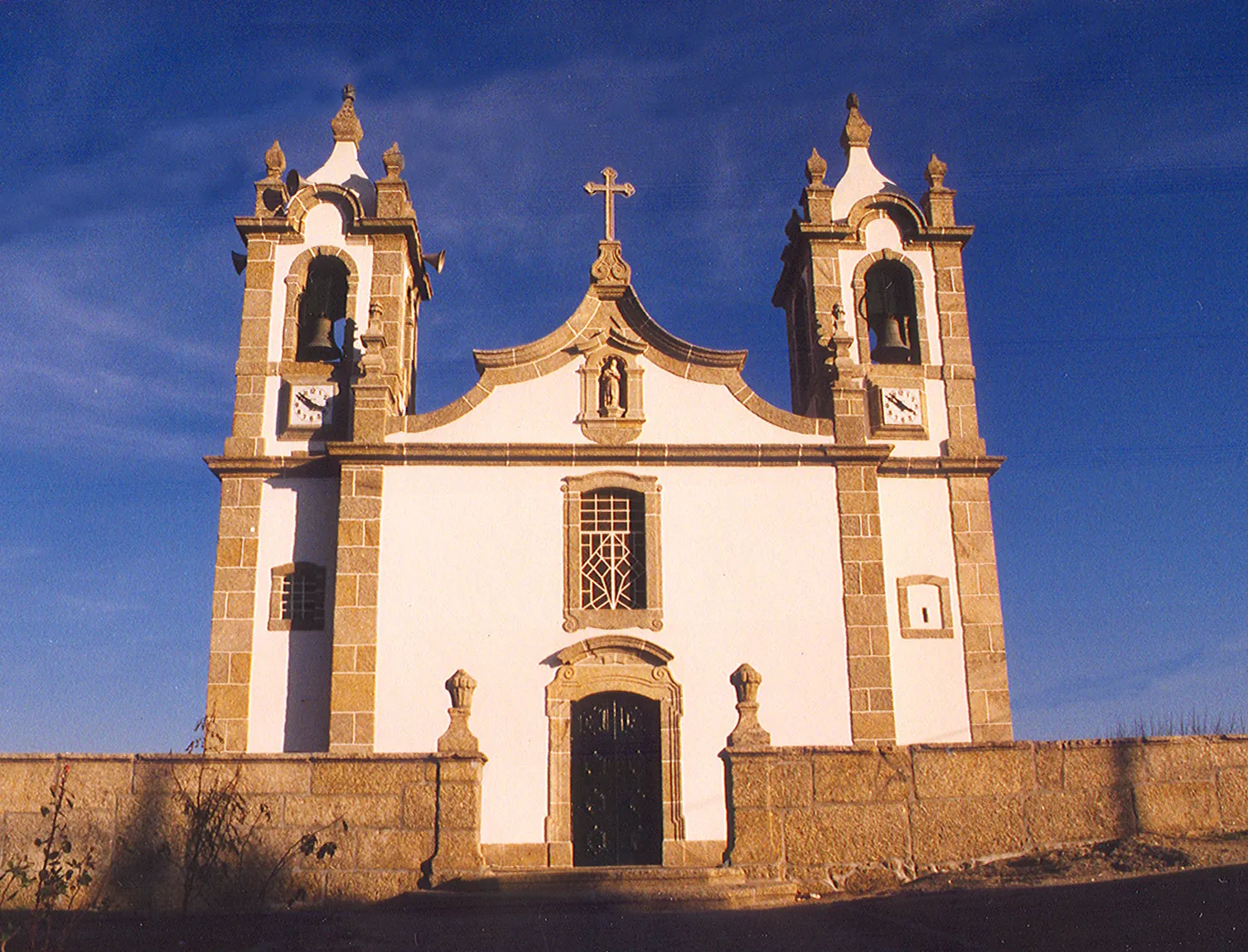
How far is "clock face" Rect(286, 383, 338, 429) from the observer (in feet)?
53.4

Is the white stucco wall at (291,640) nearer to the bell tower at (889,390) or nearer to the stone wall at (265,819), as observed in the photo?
the stone wall at (265,819)

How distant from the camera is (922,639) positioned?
1543cm

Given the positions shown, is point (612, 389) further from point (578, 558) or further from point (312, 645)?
point (312, 645)

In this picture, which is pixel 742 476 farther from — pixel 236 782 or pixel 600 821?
pixel 236 782

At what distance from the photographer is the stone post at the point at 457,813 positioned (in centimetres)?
983

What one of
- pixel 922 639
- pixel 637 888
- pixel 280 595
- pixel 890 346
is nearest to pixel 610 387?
pixel 890 346

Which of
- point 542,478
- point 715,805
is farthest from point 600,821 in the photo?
point 542,478

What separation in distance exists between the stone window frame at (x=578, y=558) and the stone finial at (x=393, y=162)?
19.6 feet

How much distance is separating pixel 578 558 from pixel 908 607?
444 centimetres

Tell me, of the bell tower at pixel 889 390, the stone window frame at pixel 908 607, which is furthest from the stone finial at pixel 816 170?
the stone window frame at pixel 908 607

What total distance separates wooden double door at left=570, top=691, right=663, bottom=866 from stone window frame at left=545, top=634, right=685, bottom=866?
0.12 m

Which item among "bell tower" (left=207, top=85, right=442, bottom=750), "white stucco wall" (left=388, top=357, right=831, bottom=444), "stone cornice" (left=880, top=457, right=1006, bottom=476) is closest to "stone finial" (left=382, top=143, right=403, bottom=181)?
"bell tower" (left=207, top=85, right=442, bottom=750)

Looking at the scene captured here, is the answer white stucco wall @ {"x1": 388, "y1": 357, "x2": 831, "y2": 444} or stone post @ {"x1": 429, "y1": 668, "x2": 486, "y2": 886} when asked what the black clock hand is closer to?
white stucco wall @ {"x1": 388, "y1": 357, "x2": 831, "y2": 444}

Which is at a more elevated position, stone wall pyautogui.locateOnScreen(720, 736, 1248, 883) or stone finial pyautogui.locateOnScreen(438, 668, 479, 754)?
stone finial pyautogui.locateOnScreen(438, 668, 479, 754)
